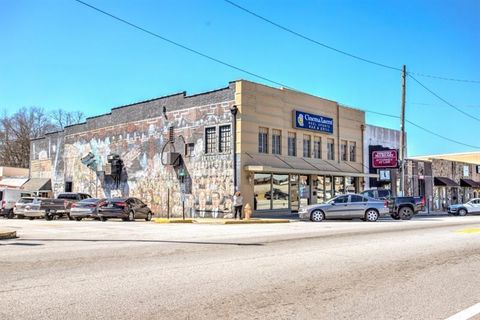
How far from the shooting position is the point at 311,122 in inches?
1288

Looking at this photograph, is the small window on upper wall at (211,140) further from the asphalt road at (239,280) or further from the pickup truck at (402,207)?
the asphalt road at (239,280)

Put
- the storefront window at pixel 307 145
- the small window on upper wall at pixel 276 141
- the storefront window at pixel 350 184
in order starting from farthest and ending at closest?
1. the storefront window at pixel 350 184
2. the storefront window at pixel 307 145
3. the small window on upper wall at pixel 276 141

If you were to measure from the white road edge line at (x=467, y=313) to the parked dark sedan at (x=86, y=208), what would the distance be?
2398cm

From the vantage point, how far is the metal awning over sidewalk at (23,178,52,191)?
4362cm

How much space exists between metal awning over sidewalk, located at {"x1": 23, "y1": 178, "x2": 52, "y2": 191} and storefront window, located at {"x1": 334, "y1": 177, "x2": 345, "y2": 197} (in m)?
26.8

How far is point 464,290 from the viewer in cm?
734

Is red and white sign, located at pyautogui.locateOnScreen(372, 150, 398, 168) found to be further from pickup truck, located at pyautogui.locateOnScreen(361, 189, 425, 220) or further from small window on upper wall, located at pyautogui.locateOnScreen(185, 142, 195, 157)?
small window on upper wall, located at pyautogui.locateOnScreen(185, 142, 195, 157)

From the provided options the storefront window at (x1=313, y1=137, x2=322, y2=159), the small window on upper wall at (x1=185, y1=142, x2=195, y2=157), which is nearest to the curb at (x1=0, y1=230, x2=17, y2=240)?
the small window on upper wall at (x1=185, y1=142, x2=195, y2=157)

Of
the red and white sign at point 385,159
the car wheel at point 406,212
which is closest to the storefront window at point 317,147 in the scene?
the red and white sign at point 385,159

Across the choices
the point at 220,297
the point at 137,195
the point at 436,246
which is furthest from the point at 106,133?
the point at 220,297

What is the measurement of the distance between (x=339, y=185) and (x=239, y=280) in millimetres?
28075

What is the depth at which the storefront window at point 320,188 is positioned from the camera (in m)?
33.1

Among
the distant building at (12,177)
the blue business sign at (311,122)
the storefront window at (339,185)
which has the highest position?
the blue business sign at (311,122)

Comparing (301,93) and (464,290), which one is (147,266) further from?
(301,93)
